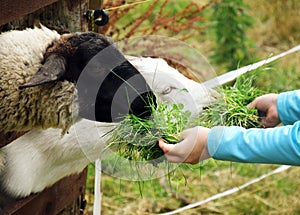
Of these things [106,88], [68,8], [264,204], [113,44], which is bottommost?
[264,204]

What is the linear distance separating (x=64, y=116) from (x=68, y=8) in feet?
1.92

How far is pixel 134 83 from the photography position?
2.78 meters

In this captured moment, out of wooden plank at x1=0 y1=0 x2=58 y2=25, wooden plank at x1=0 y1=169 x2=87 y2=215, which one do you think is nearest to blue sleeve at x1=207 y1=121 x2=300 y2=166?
wooden plank at x1=0 y1=0 x2=58 y2=25

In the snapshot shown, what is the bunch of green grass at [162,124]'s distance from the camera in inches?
99.0

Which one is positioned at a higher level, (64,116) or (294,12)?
(294,12)

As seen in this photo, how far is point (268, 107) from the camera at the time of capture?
2.94 metres

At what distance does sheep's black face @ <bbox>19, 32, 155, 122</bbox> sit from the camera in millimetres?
2771

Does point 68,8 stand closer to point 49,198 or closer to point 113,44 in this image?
point 113,44

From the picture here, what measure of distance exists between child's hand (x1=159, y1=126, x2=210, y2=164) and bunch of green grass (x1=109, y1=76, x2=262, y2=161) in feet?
0.17

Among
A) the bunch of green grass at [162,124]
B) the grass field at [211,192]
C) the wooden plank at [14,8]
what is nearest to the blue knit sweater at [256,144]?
the bunch of green grass at [162,124]

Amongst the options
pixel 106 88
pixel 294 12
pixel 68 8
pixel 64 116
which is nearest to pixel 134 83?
pixel 106 88

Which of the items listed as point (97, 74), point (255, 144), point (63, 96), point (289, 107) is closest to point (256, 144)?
point (255, 144)

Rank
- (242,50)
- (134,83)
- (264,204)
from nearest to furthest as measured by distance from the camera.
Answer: (134,83), (264,204), (242,50)

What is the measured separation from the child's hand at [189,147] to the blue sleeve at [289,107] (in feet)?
1.73
